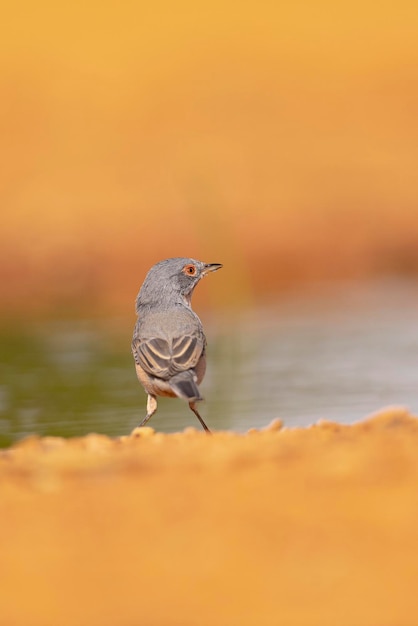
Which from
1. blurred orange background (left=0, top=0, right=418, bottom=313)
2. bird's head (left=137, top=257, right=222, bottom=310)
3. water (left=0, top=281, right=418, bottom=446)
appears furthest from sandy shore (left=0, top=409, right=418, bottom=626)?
blurred orange background (left=0, top=0, right=418, bottom=313)

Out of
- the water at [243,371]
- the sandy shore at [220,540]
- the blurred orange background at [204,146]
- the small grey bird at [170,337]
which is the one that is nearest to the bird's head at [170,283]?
the small grey bird at [170,337]

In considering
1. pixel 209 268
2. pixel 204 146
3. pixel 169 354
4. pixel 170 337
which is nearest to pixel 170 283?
pixel 209 268

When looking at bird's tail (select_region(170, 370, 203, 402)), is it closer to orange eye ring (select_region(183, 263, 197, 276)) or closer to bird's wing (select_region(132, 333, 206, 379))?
bird's wing (select_region(132, 333, 206, 379))

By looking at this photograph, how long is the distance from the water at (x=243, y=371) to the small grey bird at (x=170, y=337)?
5.24 feet

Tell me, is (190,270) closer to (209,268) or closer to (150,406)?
(209,268)

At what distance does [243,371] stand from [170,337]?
457 centimetres

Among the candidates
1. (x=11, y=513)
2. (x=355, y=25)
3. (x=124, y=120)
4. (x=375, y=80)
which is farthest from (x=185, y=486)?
(x=355, y=25)

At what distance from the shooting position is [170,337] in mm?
Result: 8094

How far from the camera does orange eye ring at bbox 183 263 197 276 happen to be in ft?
29.5

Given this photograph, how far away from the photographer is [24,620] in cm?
471

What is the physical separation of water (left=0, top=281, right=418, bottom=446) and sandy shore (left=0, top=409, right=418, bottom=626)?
4130 mm

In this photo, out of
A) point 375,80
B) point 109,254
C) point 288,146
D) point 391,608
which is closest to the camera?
point 391,608

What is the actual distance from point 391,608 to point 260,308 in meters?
12.6

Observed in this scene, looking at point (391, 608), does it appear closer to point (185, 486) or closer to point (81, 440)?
point (185, 486)
